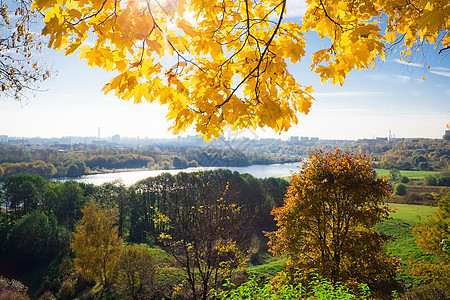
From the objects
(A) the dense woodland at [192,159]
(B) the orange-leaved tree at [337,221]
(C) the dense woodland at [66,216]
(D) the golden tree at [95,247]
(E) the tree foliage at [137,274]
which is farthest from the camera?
(A) the dense woodland at [192,159]

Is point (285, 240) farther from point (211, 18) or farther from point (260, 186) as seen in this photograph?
point (260, 186)

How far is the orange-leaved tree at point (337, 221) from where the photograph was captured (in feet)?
21.1

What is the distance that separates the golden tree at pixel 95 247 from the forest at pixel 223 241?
66 millimetres

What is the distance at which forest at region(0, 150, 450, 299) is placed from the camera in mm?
6516

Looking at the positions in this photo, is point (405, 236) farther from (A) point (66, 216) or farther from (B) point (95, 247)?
(A) point (66, 216)

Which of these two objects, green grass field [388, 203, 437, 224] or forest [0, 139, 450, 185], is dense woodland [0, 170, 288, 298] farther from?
forest [0, 139, 450, 185]

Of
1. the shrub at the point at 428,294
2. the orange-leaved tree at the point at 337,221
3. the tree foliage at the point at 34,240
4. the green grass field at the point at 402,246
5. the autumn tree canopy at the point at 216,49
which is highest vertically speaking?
the autumn tree canopy at the point at 216,49

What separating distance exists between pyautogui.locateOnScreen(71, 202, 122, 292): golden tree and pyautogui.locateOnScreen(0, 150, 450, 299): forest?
0.07 m

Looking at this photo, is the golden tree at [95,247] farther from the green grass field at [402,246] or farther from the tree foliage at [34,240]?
the green grass field at [402,246]

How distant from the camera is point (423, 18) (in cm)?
119

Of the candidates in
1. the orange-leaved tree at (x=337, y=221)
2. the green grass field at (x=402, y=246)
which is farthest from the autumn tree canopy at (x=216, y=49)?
the green grass field at (x=402, y=246)

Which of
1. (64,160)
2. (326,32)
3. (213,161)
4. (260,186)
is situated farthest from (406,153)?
(64,160)

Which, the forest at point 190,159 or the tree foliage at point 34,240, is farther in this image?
the forest at point 190,159

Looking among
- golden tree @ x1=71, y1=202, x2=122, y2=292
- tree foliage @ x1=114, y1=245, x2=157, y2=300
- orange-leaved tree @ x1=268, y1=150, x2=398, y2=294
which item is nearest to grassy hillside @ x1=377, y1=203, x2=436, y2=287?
orange-leaved tree @ x1=268, y1=150, x2=398, y2=294
